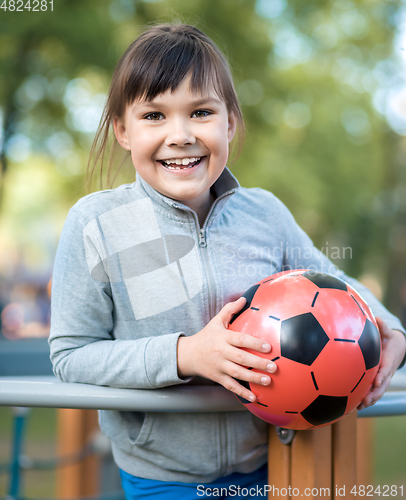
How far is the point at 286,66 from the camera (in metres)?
8.66

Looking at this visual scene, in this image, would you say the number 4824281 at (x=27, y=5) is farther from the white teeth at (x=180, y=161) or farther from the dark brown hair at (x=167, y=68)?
the white teeth at (x=180, y=161)

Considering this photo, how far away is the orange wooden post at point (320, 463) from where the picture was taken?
1326mm

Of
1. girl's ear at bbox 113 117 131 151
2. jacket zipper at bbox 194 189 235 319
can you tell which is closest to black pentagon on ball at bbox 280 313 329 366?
jacket zipper at bbox 194 189 235 319

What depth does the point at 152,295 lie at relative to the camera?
1.46m

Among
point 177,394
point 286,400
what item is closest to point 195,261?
point 177,394

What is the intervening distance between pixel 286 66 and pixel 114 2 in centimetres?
359

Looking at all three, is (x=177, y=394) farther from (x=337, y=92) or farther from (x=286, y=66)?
(x=337, y=92)

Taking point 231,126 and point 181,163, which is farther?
point 231,126

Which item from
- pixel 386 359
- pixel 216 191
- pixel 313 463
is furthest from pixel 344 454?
pixel 216 191

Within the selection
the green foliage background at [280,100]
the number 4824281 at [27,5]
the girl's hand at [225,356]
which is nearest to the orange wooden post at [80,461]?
the green foliage background at [280,100]

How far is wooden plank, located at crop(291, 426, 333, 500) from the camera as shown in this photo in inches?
52.0

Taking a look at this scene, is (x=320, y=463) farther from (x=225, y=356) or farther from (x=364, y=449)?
(x=364, y=449)

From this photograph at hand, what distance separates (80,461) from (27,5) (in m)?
4.58

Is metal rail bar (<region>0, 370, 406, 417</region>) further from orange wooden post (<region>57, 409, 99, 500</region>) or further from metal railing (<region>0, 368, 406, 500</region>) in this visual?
orange wooden post (<region>57, 409, 99, 500</region>)
